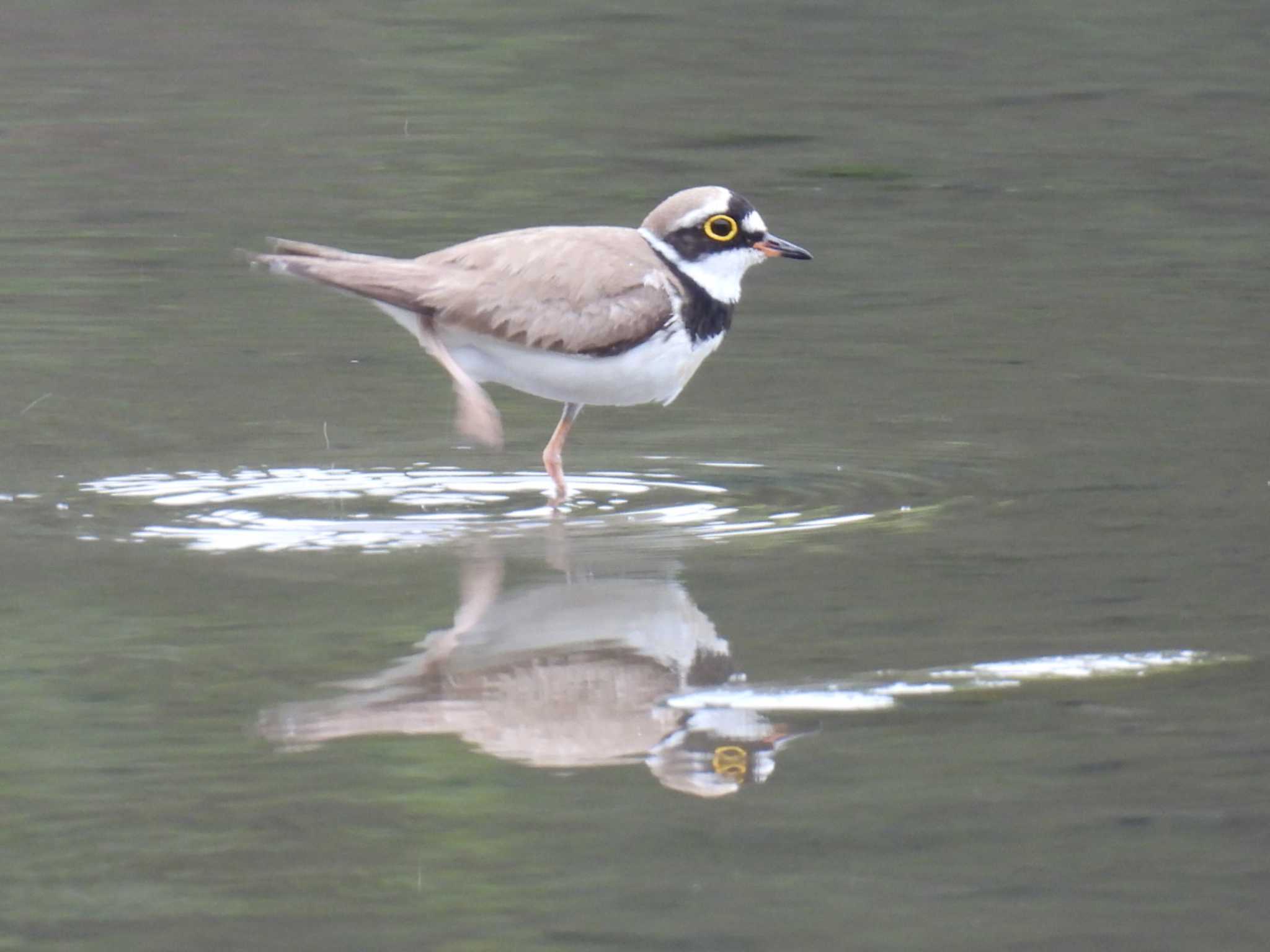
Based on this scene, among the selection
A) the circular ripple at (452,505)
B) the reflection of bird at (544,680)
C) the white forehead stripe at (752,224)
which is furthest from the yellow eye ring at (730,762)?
the white forehead stripe at (752,224)

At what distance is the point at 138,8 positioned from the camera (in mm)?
22766

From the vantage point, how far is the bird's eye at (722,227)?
9.25 m

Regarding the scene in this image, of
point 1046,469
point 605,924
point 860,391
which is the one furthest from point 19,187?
point 605,924

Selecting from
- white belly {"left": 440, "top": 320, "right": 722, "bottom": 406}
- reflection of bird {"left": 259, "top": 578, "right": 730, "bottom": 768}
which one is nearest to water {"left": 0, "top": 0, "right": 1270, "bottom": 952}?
reflection of bird {"left": 259, "top": 578, "right": 730, "bottom": 768}

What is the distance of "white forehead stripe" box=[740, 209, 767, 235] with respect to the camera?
30.6ft

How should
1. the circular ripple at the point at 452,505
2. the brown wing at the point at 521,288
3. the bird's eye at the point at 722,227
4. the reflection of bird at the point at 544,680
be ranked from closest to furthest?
the reflection of bird at the point at 544,680 < the circular ripple at the point at 452,505 < the brown wing at the point at 521,288 < the bird's eye at the point at 722,227

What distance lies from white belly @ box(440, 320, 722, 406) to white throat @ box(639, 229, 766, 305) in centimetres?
26

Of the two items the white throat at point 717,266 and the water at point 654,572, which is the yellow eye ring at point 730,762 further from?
the white throat at point 717,266

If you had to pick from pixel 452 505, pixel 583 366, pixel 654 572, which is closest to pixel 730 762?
pixel 654 572

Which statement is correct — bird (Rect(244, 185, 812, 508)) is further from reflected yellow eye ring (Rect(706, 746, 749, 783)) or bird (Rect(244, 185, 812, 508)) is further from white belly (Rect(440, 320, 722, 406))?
reflected yellow eye ring (Rect(706, 746, 749, 783))

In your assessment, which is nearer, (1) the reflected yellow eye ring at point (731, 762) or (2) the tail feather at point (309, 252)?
(1) the reflected yellow eye ring at point (731, 762)

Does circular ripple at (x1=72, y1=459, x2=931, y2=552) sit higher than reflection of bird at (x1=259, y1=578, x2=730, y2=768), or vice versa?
reflection of bird at (x1=259, y1=578, x2=730, y2=768)

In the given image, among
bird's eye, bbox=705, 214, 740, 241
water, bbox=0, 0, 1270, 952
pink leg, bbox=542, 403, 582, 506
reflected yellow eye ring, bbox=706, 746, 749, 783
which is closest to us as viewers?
water, bbox=0, 0, 1270, 952

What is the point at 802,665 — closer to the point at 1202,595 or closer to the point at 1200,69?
the point at 1202,595
